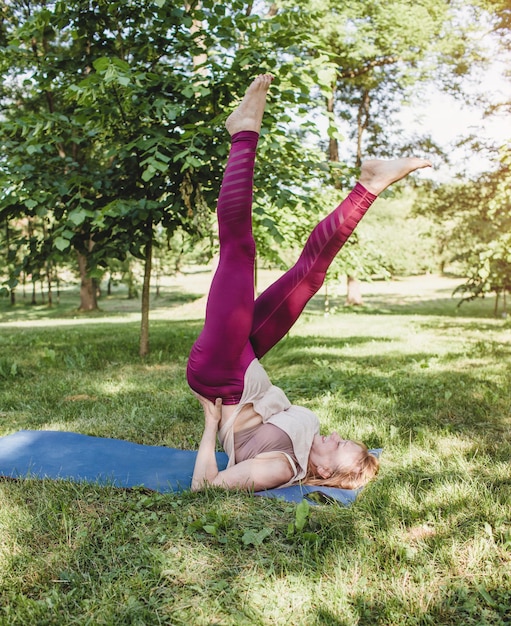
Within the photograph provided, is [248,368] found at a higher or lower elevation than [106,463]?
higher

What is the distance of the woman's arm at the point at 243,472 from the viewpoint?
2.76 metres

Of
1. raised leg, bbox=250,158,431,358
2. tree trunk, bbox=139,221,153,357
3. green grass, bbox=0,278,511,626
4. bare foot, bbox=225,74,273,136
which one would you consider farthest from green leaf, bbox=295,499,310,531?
tree trunk, bbox=139,221,153,357

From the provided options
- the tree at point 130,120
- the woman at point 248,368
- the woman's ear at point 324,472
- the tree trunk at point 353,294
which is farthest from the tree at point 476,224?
the woman's ear at point 324,472

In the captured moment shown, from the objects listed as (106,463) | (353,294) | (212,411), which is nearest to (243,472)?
(212,411)

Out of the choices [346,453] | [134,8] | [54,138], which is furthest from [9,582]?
[134,8]

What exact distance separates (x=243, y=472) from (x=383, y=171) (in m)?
1.78

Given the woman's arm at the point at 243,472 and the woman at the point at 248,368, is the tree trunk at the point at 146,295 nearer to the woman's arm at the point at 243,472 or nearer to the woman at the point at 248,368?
the woman at the point at 248,368

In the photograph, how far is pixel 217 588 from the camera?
6.36 feet

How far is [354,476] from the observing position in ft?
9.41

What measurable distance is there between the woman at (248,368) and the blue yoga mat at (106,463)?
0.49 ft

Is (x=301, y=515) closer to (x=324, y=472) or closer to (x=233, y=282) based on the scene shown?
(x=324, y=472)

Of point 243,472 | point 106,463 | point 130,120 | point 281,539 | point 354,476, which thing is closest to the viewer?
point 281,539

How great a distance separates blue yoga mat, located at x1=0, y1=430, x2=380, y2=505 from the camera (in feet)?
9.32

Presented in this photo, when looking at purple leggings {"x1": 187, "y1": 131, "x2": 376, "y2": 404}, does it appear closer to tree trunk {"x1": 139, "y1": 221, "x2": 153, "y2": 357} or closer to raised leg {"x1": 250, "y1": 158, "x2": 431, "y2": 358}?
raised leg {"x1": 250, "y1": 158, "x2": 431, "y2": 358}
